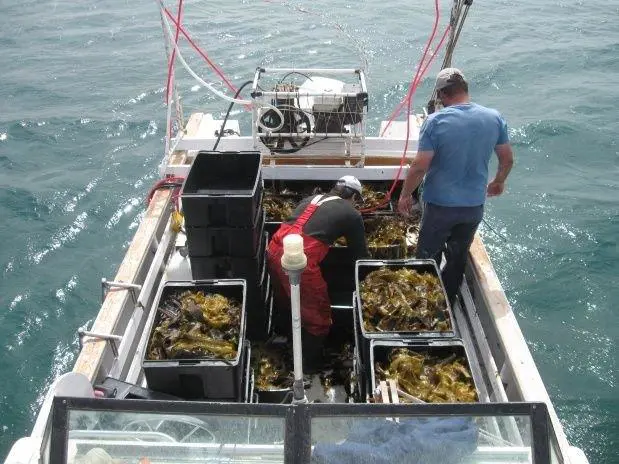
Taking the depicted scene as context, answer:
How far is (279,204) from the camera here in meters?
5.06

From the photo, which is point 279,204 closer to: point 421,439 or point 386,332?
point 386,332

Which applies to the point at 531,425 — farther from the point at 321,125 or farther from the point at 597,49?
the point at 597,49

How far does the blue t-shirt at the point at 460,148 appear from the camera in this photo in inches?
148

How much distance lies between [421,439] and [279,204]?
336cm

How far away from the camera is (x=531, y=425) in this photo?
1.92 meters

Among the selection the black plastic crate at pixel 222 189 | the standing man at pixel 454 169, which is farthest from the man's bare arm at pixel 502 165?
the black plastic crate at pixel 222 189

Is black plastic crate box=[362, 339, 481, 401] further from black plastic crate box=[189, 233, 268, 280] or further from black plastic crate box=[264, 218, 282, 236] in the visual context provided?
black plastic crate box=[264, 218, 282, 236]

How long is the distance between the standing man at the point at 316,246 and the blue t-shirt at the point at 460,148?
2.01 feet

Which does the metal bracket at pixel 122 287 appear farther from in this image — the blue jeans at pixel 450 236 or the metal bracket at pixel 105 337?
the blue jeans at pixel 450 236

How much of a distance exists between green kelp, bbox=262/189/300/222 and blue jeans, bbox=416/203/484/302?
1232mm

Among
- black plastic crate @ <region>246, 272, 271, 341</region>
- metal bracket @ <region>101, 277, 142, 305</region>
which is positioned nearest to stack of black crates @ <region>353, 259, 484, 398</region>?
black plastic crate @ <region>246, 272, 271, 341</region>

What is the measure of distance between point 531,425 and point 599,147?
9852mm

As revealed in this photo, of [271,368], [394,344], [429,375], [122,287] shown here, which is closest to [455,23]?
[394,344]

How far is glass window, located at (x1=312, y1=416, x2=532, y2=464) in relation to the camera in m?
1.88
